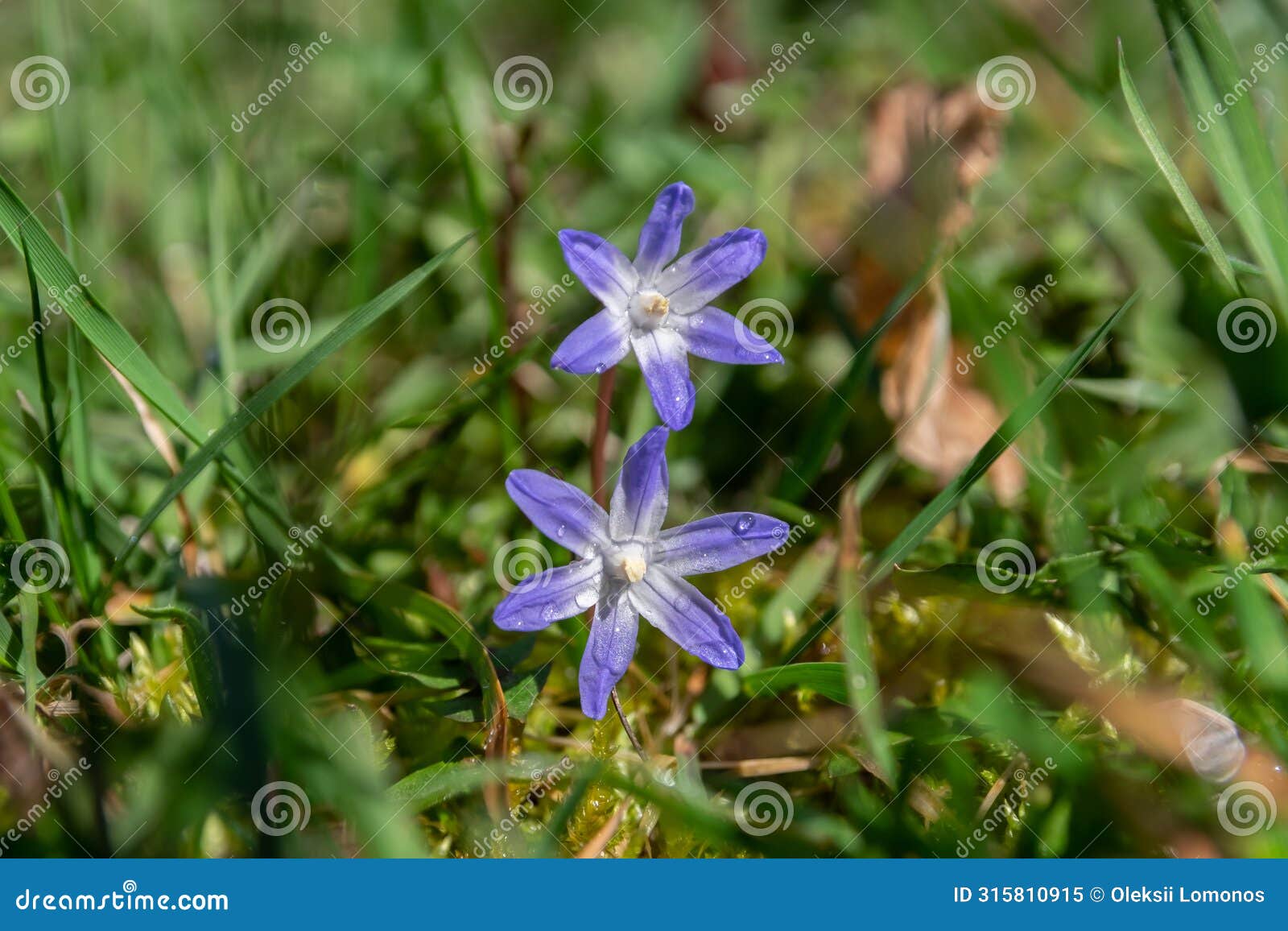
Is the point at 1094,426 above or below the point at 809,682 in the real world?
above

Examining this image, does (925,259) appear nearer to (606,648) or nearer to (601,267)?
(601,267)

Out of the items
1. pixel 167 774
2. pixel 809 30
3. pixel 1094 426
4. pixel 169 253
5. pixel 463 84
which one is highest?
pixel 809 30

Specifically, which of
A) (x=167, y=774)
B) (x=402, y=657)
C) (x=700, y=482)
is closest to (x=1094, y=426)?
(x=700, y=482)

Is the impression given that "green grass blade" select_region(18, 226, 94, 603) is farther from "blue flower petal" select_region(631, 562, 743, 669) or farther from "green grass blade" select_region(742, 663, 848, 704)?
"green grass blade" select_region(742, 663, 848, 704)

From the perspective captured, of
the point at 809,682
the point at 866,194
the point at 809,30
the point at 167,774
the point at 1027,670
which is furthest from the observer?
the point at 809,30

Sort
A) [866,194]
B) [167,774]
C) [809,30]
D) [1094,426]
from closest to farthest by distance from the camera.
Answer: [167,774] → [1094,426] → [866,194] → [809,30]

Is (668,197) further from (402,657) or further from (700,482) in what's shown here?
(402,657)

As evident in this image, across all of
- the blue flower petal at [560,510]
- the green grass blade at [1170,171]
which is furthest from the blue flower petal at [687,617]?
the green grass blade at [1170,171]

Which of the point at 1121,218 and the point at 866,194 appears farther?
the point at 866,194
